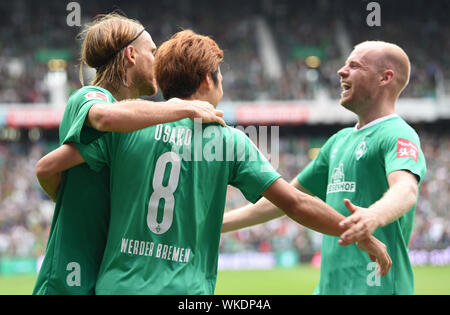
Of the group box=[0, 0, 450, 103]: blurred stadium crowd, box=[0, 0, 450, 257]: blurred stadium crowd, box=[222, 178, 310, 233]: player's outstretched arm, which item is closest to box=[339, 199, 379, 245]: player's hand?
box=[222, 178, 310, 233]: player's outstretched arm

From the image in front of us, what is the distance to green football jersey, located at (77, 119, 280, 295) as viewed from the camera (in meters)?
2.64

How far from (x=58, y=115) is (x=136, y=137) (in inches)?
923

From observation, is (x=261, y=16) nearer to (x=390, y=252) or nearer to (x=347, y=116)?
(x=347, y=116)

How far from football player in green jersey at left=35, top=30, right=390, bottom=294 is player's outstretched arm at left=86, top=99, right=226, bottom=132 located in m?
0.11

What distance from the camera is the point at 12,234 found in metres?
20.6

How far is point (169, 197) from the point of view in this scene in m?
2.68

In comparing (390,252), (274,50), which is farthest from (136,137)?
(274,50)

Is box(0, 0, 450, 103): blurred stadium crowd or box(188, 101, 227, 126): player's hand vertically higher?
box(0, 0, 450, 103): blurred stadium crowd

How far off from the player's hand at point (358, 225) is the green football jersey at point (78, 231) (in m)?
1.21

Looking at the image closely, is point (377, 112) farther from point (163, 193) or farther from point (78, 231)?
point (78, 231)

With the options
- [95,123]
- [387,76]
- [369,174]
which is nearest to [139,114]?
[95,123]

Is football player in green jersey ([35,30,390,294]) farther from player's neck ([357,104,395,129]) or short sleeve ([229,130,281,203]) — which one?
player's neck ([357,104,395,129])

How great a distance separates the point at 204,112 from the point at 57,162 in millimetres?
779

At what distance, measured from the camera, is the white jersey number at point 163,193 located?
2660mm
